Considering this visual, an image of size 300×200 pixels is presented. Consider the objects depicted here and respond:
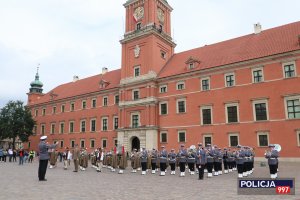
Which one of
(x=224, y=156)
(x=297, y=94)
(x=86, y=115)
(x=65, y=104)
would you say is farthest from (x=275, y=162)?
(x=65, y=104)

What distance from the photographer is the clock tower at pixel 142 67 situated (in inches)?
1328

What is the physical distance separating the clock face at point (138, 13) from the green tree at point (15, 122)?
24.5 meters

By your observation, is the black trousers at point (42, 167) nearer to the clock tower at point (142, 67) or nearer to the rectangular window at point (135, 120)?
the clock tower at point (142, 67)

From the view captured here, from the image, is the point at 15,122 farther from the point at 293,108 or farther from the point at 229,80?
the point at 293,108

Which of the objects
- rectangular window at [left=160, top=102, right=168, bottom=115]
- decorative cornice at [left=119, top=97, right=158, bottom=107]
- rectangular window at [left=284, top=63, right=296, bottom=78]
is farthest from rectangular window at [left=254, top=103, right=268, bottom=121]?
decorative cornice at [left=119, top=97, right=158, bottom=107]

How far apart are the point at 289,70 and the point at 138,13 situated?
862 inches

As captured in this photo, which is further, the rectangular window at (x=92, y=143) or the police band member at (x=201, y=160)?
the rectangular window at (x=92, y=143)

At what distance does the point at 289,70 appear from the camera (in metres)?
25.1

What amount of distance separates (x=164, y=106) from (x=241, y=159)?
18.5 metres

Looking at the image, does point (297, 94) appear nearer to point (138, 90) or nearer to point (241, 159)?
point (241, 159)

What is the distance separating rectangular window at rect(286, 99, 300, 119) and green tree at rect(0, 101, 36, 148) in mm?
38968

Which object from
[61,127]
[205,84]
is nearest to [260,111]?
[205,84]

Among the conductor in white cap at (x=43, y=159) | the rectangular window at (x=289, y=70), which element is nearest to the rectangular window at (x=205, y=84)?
the rectangular window at (x=289, y=70)

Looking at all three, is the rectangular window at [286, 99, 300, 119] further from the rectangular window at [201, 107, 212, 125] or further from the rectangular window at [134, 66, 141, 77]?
the rectangular window at [134, 66, 141, 77]
